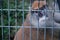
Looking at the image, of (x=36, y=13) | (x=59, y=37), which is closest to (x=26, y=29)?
(x=36, y=13)

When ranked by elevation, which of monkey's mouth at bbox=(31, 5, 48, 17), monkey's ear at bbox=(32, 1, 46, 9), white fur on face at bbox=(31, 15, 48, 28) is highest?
monkey's ear at bbox=(32, 1, 46, 9)

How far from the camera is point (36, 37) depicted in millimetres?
1472

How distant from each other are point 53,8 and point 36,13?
13 cm

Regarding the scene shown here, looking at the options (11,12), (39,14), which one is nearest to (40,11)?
(39,14)

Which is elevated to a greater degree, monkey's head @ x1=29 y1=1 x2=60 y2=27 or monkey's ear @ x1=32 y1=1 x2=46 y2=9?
monkey's ear @ x1=32 y1=1 x2=46 y2=9

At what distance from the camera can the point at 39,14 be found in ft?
4.45

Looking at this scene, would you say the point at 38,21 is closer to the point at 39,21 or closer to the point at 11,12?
the point at 39,21

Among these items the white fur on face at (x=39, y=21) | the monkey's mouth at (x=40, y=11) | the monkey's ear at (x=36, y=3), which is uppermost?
the monkey's ear at (x=36, y=3)

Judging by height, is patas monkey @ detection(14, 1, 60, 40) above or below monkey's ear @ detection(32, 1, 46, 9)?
below

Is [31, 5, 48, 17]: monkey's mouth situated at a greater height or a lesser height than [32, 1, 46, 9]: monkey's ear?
lesser

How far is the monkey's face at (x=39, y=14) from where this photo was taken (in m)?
1.34

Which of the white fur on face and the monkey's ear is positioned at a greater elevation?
the monkey's ear

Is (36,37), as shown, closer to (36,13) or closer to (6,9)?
(36,13)

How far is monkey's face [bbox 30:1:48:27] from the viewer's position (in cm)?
134
